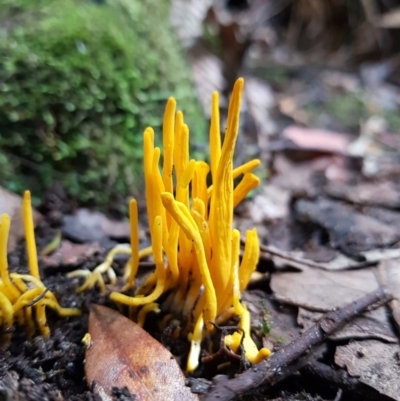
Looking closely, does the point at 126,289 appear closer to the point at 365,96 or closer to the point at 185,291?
the point at 185,291

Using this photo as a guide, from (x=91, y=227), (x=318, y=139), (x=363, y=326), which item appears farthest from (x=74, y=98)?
(x=318, y=139)

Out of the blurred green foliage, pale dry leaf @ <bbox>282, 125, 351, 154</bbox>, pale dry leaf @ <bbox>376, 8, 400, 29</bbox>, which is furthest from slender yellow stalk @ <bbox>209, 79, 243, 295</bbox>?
pale dry leaf @ <bbox>376, 8, 400, 29</bbox>

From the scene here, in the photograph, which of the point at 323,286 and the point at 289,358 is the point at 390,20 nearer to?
the point at 323,286

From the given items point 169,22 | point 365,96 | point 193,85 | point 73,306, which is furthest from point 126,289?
point 365,96

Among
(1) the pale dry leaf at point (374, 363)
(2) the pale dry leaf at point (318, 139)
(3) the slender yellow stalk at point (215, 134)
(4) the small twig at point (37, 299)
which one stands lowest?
(1) the pale dry leaf at point (374, 363)

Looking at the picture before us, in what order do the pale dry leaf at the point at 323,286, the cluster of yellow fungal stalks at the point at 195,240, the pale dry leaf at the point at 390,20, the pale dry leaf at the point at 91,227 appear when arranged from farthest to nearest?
the pale dry leaf at the point at 390,20 → the pale dry leaf at the point at 91,227 → the pale dry leaf at the point at 323,286 → the cluster of yellow fungal stalks at the point at 195,240

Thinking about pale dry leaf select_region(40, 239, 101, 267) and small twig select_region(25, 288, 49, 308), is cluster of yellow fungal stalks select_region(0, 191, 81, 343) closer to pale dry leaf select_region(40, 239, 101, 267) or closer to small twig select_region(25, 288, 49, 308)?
small twig select_region(25, 288, 49, 308)

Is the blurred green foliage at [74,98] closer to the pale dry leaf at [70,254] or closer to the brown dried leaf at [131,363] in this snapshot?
the pale dry leaf at [70,254]

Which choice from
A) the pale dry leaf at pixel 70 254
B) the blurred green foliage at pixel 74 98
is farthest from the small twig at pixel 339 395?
the blurred green foliage at pixel 74 98
